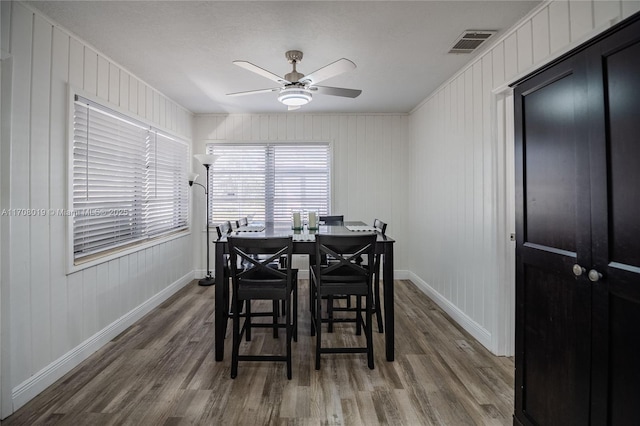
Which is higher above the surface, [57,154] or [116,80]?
[116,80]

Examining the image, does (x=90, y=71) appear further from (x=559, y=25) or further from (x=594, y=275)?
(x=594, y=275)

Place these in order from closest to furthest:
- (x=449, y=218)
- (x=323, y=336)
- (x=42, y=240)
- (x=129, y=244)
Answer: (x=42, y=240)
(x=323, y=336)
(x=129, y=244)
(x=449, y=218)

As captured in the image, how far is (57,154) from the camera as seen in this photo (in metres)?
2.26

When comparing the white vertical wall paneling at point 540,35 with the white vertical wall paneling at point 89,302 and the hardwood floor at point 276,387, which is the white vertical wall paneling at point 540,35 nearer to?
the hardwood floor at point 276,387

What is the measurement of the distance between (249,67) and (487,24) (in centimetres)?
179

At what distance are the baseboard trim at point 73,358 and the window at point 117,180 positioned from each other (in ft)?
2.31

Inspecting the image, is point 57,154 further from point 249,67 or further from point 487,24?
point 487,24

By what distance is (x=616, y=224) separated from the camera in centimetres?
111

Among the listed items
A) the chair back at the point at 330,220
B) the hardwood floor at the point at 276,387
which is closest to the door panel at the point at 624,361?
the hardwood floor at the point at 276,387

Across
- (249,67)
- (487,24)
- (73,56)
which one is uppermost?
(487,24)

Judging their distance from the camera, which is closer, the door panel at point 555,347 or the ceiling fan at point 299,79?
the door panel at point 555,347

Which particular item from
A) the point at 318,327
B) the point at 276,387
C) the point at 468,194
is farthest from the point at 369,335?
the point at 468,194

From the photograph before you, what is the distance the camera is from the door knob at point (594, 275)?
1.16 meters

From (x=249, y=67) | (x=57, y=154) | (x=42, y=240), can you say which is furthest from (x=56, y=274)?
(x=249, y=67)
